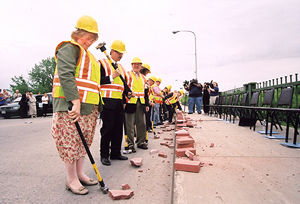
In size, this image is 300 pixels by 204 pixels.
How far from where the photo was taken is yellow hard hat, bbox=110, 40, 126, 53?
148 inches

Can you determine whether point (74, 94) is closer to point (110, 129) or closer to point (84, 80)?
point (84, 80)

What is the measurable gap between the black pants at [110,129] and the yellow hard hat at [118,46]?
993 millimetres

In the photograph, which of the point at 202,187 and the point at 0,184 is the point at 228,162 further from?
the point at 0,184

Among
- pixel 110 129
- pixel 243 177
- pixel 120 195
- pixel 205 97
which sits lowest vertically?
pixel 120 195

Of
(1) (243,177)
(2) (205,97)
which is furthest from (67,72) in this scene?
(2) (205,97)

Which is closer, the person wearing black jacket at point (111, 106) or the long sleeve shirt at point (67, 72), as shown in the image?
the long sleeve shirt at point (67, 72)

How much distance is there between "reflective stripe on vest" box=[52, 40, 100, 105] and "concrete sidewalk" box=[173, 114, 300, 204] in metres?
1.37

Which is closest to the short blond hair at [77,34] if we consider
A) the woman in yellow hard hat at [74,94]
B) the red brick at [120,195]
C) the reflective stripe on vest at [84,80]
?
the woman in yellow hard hat at [74,94]

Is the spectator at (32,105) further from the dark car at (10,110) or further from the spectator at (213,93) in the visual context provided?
the spectator at (213,93)

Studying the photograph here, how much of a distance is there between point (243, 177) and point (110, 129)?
2.12 meters

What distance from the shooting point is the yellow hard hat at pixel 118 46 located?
12.3 ft

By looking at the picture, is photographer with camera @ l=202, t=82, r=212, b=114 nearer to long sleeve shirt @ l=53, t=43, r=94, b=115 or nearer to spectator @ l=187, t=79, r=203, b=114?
spectator @ l=187, t=79, r=203, b=114

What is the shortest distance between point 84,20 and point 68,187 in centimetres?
192

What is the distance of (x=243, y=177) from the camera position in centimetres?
256
